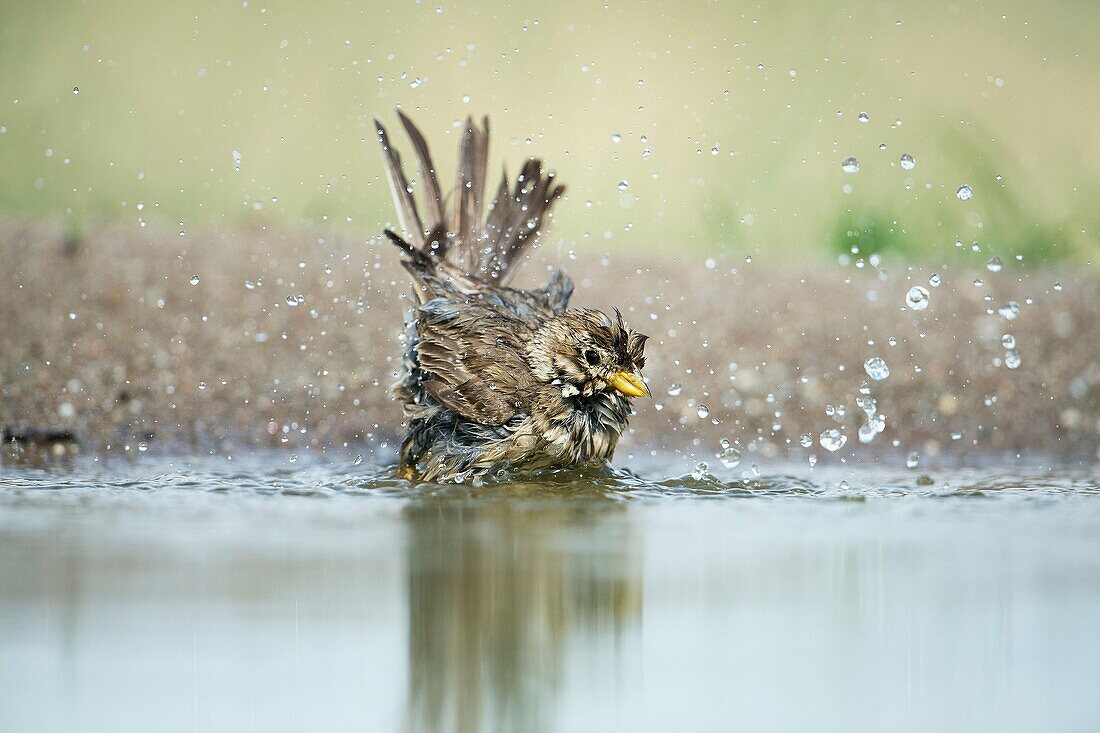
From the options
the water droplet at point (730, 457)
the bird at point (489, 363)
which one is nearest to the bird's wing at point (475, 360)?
the bird at point (489, 363)

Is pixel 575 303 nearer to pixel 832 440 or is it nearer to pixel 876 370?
pixel 876 370

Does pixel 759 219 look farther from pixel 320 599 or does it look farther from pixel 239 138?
pixel 320 599

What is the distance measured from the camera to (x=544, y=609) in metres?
3.58

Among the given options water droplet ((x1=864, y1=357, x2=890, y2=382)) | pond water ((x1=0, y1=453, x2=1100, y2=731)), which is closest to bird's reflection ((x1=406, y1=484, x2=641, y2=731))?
pond water ((x1=0, y1=453, x2=1100, y2=731))

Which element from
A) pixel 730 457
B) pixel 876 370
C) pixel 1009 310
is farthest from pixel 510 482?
pixel 1009 310

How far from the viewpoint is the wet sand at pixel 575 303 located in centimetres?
703

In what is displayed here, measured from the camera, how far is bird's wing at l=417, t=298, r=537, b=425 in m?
5.96

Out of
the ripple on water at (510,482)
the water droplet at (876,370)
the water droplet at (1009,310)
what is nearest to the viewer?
the ripple on water at (510,482)

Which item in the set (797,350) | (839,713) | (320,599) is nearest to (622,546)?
(320,599)

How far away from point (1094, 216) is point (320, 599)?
25.1 feet

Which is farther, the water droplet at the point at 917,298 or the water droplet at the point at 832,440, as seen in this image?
the water droplet at the point at 917,298

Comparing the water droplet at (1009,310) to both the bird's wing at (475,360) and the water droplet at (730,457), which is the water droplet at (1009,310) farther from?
the bird's wing at (475,360)

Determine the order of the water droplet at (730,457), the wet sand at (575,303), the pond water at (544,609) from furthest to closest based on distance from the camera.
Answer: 1. the wet sand at (575,303)
2. the water droplet at (730,457)
3. the pond water at (544,609)

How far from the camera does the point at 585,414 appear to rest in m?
5.94
